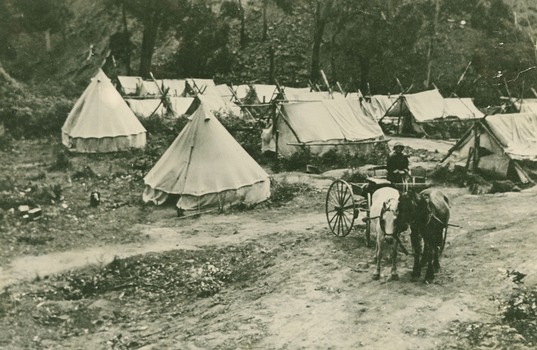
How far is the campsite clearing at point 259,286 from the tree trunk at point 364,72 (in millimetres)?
26662

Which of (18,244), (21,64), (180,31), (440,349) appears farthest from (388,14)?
(440,349)

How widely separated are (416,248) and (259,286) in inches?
108

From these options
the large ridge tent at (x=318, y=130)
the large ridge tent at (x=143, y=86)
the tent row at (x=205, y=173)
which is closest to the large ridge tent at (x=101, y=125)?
the large ridge tent at (x=318, y=130)

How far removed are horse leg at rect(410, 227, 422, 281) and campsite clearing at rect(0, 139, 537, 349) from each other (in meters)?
0.19

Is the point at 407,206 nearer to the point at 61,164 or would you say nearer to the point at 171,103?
the point at 61,164

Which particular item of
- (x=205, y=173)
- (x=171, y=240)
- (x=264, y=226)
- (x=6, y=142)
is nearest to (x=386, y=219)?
(x=264, y=226)

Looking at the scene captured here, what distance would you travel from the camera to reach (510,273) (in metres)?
9.12

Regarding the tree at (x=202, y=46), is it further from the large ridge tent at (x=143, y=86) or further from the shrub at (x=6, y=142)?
the shrub at (x=6, y=142)

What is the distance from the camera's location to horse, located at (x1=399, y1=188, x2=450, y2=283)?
28.8 ft

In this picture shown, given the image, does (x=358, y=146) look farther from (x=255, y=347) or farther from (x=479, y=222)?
(x=255, y=347)

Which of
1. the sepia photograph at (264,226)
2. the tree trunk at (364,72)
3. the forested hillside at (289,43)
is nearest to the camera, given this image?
the sepia photograph at (264,226)

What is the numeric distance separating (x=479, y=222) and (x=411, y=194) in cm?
454

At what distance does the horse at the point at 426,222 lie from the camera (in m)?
8.79

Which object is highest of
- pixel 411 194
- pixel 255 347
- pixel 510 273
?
pixel 411 194
